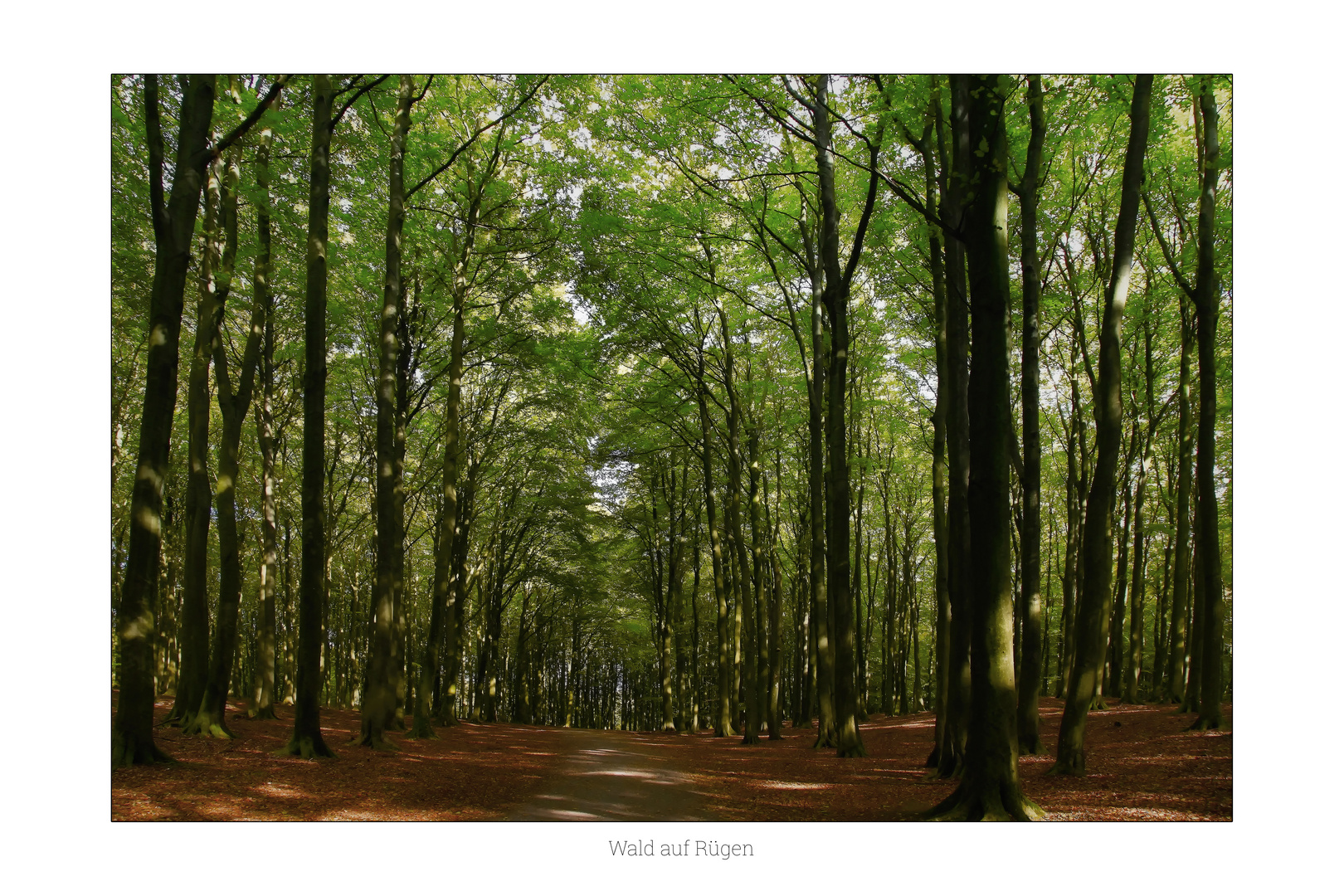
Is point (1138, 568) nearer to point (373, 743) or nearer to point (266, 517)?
point (373, 743)

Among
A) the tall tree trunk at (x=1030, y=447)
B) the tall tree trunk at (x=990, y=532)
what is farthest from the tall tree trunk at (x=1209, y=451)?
the tall tree trunk at (x=990, y=532)

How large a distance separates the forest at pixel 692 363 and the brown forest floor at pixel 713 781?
201 millimetres

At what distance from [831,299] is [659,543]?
14.8 m

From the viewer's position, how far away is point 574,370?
660 inches

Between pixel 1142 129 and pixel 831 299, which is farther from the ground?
pixel 1142 129

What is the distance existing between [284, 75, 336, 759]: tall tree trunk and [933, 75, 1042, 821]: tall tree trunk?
708 centimetres

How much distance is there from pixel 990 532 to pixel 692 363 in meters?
11.5

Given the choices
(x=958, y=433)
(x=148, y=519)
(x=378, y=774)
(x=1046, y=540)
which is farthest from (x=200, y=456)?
(x=1046, y=540)

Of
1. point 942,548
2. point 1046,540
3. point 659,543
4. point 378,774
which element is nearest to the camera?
point 378,774

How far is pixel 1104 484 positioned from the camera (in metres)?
7.09

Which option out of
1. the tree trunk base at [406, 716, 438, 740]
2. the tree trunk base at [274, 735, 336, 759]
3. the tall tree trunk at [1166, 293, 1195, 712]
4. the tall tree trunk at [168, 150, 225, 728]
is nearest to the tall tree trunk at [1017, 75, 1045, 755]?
the tall tree trunk at [1166, 293, 1195, 712]

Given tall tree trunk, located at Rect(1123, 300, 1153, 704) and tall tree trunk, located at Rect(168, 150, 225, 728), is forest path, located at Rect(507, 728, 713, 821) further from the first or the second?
tall tree trunk, located at Rect(1123, 300, 1153, 704)

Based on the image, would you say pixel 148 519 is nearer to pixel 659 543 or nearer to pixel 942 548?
pixel 942 548

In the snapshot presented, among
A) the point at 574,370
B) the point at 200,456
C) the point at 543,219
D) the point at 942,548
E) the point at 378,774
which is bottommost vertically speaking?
the point at 378,774
